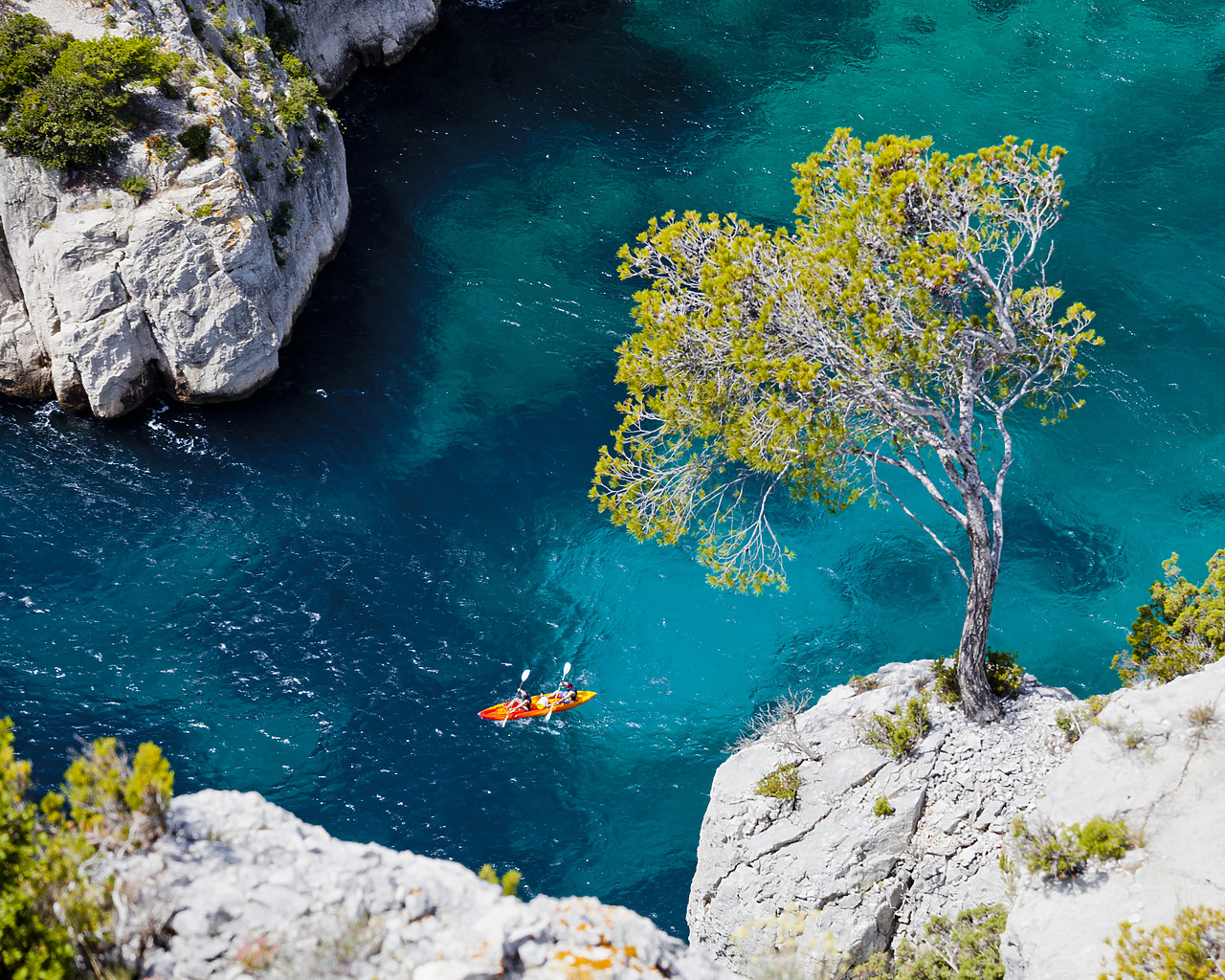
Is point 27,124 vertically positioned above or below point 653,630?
above

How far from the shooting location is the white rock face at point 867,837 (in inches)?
785

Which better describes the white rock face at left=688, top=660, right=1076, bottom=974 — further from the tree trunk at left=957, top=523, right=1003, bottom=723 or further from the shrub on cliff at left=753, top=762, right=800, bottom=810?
the tree trunk at left=957, top=523, right=1003, bottom=723

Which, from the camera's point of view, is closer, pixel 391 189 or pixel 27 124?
pixel 27 124

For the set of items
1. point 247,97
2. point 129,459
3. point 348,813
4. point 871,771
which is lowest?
point 348,813

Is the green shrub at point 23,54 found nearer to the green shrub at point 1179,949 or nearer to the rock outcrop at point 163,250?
the rock outcrop at point 163,250

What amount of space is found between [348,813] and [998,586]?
21.5 m

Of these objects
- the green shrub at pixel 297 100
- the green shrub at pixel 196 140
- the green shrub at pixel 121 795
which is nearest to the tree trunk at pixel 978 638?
the green shrub at pixel 121 795

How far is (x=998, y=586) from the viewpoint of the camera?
30062 mm

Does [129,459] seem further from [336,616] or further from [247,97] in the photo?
[247,97]

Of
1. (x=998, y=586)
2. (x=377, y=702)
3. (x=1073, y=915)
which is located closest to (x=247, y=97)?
(x=377, y=702)

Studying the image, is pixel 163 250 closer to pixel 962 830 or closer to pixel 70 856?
pixel 70 856

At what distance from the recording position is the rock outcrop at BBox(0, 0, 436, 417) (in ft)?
107

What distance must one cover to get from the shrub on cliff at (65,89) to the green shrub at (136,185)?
1.27 m

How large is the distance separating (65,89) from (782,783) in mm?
33264
